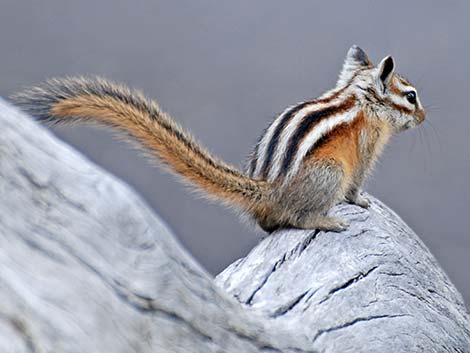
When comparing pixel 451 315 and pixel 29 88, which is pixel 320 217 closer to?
pixel 451 315

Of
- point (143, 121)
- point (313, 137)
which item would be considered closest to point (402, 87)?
point (313, 137)

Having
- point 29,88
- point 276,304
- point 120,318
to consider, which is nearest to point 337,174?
point 276,304

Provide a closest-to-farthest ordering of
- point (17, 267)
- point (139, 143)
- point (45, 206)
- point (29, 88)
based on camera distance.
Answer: point (17, 267)
point (45, 206)
point (29, 88)
point (139, 143)

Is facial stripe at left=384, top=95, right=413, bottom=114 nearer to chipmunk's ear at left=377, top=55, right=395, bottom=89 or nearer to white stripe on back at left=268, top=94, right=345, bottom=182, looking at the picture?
chipmunk's ear at left=377, top=55, right=395, bottom=89

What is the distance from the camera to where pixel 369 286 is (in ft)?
7.86

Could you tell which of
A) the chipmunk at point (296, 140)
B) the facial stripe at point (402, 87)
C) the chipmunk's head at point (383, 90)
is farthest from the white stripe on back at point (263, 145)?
the facial stripe at point (402, 87)

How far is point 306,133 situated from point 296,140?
0.04 metres

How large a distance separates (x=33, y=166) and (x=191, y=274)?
0.38 m

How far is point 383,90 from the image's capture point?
3.20 meters

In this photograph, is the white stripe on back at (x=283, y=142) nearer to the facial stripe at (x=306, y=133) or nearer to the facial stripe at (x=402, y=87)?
the facial stripe at (x=306, y=133)

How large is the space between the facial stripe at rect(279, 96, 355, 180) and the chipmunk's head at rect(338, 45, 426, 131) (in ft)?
0.71

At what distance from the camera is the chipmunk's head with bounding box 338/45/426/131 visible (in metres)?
3.17

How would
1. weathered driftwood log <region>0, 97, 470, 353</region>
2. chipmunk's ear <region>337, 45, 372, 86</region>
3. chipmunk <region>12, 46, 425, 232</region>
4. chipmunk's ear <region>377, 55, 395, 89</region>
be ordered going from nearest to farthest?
weathered driftwood log <region>0, 97, 470, 353</region> < chipmunk <region>12, 46, 425, 232</region> < chipmunk's ear <region>377, 55, 395, 89</region> < chipmunk's ear <region>337, 45, 372, 86</region>

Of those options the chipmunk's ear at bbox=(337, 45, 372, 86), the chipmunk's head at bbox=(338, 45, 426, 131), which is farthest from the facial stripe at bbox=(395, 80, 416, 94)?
the chipmunk's ear at bbox=(337, 45, 372, 86)
